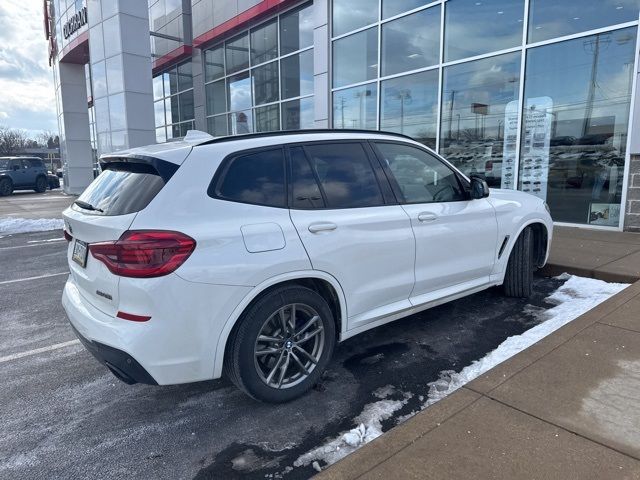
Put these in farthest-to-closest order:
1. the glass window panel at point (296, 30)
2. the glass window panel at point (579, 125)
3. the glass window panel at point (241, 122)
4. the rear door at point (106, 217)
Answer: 1. the glass window panel at point (241, 122)
2. the glass window panel at point (296, 30)
3. the glass window panel at point (579, 125)
4. the rear door at point (106, 217)

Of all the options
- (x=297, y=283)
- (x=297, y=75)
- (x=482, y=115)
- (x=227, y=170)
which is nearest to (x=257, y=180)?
(x=227, y=170)

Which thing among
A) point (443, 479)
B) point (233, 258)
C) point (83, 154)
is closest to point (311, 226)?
point (233, 258)

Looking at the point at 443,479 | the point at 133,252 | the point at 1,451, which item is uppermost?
the point at 133,252

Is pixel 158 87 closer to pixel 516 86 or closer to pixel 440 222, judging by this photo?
pixel 516 86

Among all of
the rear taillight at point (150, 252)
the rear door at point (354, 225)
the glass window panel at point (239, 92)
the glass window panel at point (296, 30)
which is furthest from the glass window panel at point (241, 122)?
the rear taillight at point (150, 252)

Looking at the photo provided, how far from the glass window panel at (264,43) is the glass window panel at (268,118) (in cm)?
161

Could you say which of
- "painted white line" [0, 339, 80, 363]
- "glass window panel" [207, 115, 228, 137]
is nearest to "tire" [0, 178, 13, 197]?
"glass window panel" [207, 115, 228, 137]

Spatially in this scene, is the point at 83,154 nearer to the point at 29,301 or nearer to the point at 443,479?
the point at 29,301

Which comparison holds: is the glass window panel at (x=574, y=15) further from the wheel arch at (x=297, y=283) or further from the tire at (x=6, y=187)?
the tire at (x=6, y=187)

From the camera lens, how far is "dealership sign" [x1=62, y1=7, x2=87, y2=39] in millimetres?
17150

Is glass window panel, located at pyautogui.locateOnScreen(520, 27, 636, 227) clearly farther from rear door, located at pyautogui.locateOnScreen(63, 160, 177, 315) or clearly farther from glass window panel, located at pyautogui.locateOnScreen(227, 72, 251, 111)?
glass window panel, located at pyautogui.locateOnScreen(227, 72, 251, 111)

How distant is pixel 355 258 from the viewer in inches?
124

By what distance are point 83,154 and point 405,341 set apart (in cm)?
2219

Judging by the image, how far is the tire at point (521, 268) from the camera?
15.3 ft
